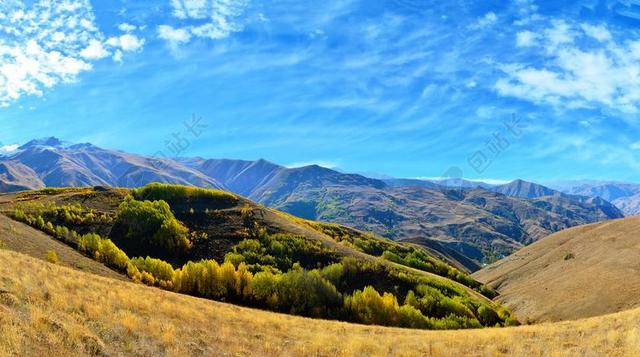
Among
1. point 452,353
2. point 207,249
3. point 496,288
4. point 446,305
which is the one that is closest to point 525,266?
point 496,288

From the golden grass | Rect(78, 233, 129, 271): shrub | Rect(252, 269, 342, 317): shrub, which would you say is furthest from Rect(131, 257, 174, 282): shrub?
Answer: the golden grass

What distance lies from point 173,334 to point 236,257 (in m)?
55.0

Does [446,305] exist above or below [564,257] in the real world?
below

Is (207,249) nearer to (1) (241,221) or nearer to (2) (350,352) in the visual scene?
(1) (241,221)

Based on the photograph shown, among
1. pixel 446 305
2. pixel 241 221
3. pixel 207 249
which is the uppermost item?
pixel 241 221

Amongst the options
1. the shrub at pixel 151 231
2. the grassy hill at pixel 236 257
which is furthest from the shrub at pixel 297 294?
the shrub at pixel 151 231

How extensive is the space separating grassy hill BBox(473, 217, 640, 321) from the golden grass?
5865 centimetres

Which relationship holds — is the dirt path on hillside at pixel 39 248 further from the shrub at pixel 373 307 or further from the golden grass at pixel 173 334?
the shrub at pixel 373 307

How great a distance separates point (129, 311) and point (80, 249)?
41197 millimetres

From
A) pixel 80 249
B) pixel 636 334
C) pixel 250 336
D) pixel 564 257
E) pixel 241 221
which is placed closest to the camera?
pixel 636 334

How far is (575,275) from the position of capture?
10000 cm

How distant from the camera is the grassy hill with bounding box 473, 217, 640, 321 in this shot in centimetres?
7938

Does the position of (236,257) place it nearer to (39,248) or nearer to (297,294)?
(297,294)

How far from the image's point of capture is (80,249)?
2311 inches
